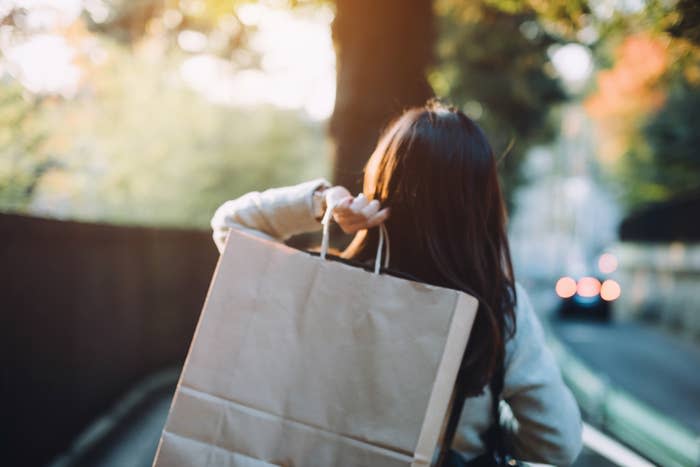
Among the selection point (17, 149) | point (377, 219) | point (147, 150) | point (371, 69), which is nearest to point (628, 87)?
point (147, 150)

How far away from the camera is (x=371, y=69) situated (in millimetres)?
5109

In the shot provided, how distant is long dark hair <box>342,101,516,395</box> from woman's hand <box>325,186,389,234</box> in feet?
0.26

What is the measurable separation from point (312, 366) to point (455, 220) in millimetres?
525

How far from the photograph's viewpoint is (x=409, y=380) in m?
1.54

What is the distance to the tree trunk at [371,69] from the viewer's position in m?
5.05

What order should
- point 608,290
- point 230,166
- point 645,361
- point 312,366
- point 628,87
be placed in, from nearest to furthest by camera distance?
point 312,366, point 645,361, point 230,166, point 608,290, point 628,87

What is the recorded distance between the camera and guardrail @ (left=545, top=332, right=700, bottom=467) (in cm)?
393

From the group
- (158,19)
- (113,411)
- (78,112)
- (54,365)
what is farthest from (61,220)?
(158,19)

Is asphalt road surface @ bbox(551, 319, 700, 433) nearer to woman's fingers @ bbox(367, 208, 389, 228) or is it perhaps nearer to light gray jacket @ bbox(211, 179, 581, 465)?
light gray jacket @ bbox(211, 179, 581, 465)

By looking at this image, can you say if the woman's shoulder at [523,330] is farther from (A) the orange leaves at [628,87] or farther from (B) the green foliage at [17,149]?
(A) the orange leaves at [628,87]

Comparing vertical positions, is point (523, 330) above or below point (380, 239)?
below

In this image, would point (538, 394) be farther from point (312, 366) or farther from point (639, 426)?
point (639, 426)

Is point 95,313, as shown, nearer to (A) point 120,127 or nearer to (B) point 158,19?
(A) point 120,127

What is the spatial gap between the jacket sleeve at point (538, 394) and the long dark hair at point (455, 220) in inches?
1.9
